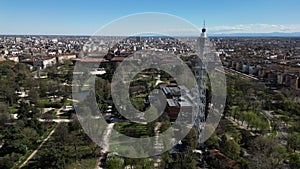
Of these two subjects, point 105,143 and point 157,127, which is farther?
point 157,127

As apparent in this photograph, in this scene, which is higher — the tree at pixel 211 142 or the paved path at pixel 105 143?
the tree at pixel 211 142

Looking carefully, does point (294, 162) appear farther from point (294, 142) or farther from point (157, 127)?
point (157, 127)

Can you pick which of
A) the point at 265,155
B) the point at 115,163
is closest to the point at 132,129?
the point at 115,163

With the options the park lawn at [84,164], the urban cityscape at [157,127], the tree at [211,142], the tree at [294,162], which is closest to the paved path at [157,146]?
the urban cityscape at [157,127]

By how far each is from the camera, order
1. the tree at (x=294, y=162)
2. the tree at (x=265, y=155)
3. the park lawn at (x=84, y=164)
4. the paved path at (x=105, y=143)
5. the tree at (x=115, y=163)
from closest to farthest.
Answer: the tree at (x=265, y=155) < the tree at (x=294, y=162) < the tree at (x=115, y=163) < the park lawn at (x=84, y=164) < the paved path at (x=105, y=143)

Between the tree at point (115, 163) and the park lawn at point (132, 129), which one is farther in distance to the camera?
the park lawn at point (132, 129)

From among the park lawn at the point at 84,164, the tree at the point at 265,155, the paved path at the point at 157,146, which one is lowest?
the park lawn at the point at 84,164

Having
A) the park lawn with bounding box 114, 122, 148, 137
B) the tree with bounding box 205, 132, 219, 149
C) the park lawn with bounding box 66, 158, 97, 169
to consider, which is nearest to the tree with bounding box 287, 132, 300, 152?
the tree with bounding box 205, 132, 219, 149

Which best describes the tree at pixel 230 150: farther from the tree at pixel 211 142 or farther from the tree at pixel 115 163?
the tree at pixel 115 163

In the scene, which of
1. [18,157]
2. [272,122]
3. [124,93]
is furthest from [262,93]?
[18,157]

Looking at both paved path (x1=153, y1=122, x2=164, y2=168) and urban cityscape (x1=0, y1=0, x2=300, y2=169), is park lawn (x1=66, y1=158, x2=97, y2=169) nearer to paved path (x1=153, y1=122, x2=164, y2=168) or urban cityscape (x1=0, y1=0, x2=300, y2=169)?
urban cityscape (x1=0, y1=0, x2=300, y2=169)

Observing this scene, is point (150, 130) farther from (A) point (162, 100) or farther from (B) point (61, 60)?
A: (B) point (61, 60)
